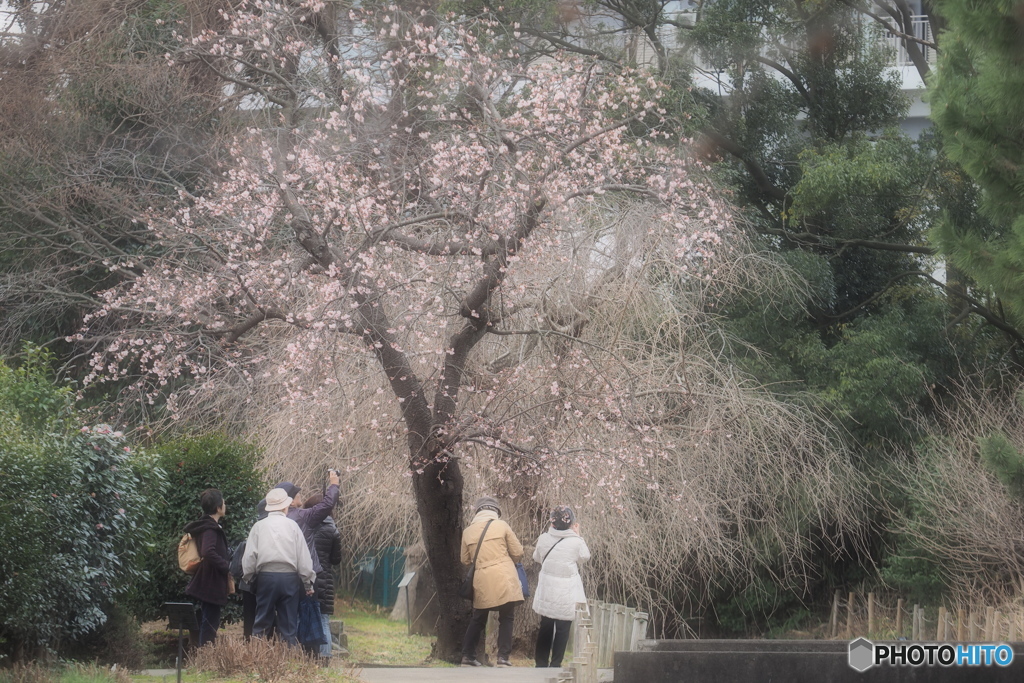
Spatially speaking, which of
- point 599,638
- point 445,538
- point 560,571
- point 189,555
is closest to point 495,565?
point 560,571

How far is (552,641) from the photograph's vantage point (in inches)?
350

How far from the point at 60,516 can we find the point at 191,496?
2.50 meters

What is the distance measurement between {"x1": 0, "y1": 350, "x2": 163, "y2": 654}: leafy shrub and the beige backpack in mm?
275

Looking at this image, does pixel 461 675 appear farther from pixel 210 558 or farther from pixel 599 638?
pixel 210 558

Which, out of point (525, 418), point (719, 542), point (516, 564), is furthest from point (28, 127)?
point (719, 542)

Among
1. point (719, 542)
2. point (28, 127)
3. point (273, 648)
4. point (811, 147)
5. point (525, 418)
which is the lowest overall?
point (273, 648)

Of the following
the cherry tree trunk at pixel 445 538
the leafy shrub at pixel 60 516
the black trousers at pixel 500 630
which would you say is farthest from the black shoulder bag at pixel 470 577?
the leafy shrub at pixel 60 516

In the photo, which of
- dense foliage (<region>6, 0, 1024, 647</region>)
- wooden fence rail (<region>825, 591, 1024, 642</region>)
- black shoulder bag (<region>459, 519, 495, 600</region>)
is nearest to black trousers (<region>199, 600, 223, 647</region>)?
→ dense foliage (<region>6, 0, 1024, 647</region>)

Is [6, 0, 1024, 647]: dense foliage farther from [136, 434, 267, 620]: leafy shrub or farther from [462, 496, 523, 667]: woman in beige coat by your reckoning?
[462, 496, 523, 667]: woman in beige coat

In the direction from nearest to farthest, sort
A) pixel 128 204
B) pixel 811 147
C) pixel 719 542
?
pixel 719 542 < pixel 128 204 < pixel 811 147

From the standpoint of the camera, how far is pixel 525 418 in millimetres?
10477

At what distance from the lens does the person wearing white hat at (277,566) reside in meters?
7.64

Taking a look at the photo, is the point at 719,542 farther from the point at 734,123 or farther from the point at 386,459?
the point at 734,123

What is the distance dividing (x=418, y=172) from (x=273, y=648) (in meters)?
5.32
